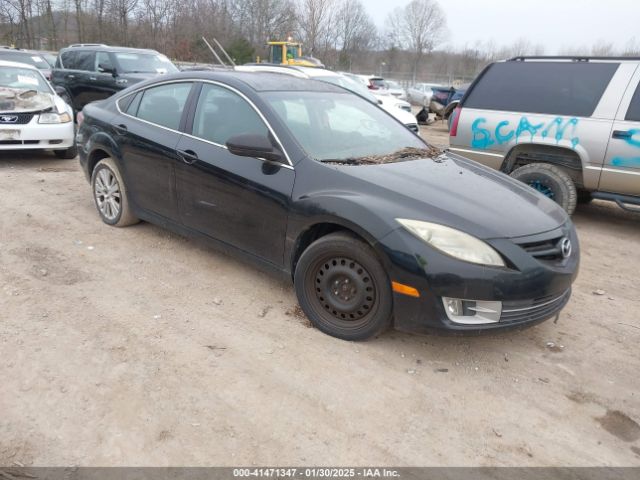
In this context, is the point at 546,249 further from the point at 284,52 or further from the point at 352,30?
the point at 352,30

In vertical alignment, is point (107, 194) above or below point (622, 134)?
below

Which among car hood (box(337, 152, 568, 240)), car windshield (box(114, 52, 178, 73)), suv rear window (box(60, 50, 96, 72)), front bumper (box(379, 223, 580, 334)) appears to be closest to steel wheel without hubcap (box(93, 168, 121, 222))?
car hood (box(337, 152, 568, 240))

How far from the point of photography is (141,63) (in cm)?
1188

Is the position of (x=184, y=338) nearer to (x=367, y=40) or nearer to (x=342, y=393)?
(x=342, y=393)

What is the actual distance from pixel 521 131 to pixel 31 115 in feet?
23.1

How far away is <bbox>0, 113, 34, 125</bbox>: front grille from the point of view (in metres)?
7.50

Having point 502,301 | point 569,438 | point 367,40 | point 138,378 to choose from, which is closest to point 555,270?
point 502,301

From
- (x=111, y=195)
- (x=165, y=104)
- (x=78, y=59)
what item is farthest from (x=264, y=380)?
(x=78, y=59)

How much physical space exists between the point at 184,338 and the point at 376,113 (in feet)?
8.53

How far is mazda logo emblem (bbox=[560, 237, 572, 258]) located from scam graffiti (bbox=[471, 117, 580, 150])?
2959mm

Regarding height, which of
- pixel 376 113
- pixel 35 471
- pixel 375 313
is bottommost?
pixel 35 471

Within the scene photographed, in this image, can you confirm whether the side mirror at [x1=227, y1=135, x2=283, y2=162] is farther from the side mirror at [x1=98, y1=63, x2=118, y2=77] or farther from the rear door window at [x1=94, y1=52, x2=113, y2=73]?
the rear door window at [x1=94, y1=52, x2=113, y2=73]

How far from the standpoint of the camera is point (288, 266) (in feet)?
11.9

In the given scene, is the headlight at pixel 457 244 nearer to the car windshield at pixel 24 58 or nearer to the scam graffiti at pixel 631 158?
the scam graffiti at pixel 631 158
